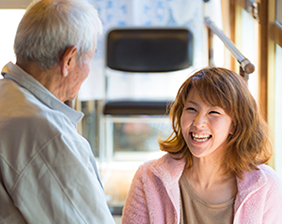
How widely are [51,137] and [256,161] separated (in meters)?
0.76

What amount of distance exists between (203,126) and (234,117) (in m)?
0.12

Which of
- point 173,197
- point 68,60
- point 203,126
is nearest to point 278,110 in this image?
point 203,126

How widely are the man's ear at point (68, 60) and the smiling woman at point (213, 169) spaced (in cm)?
42

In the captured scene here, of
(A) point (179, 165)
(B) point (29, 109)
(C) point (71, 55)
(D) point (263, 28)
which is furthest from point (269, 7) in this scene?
(B) point (29, 109)

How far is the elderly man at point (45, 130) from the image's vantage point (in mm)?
747

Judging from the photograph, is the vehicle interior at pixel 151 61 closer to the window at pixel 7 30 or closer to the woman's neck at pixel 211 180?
the window at pixel 7 30

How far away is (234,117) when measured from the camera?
1.13m

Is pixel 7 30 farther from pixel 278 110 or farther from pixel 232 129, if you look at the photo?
pixel 278 110

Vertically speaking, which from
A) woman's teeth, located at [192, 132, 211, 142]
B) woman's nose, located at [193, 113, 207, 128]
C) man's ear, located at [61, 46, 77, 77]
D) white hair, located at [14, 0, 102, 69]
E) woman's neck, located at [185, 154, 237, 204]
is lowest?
woman's neck, located at [185, 154, 237, 204]

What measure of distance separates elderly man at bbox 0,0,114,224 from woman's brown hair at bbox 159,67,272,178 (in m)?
0.41

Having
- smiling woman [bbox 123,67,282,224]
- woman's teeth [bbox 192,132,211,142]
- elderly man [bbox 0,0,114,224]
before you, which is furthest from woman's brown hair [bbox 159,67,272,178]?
elderly man [bbox 0,0,114,224]

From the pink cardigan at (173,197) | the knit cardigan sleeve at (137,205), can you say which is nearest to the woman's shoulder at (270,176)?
the pink cardigan at (173,197)

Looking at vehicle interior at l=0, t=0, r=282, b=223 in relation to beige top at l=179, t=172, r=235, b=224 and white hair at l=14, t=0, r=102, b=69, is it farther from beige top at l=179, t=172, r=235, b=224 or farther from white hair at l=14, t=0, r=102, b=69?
white hair at l=14, t=0, r=102, b=69

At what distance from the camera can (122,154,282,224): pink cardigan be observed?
1.10m
